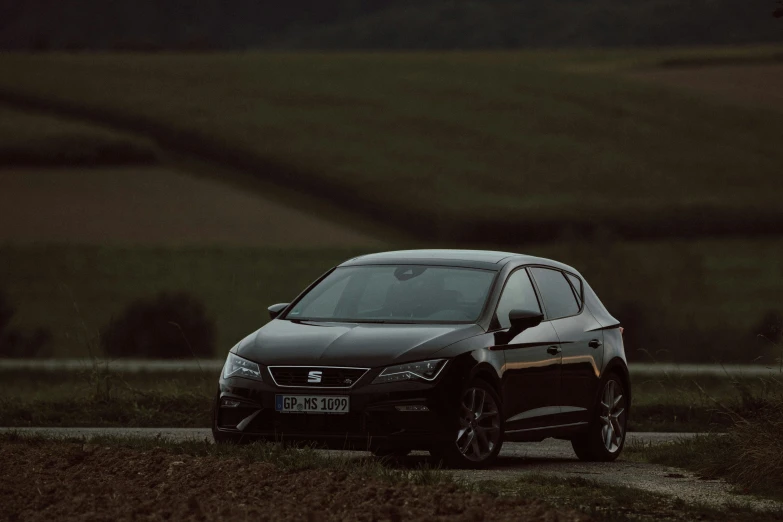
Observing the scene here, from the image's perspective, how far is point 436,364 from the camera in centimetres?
1179

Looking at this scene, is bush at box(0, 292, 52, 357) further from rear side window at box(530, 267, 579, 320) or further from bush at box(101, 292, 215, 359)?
rear side window at box(530, 267, 579, 320)

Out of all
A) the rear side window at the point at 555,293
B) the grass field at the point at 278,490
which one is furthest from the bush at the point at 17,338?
the grass field at the point at 278,490

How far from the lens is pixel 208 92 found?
308ft

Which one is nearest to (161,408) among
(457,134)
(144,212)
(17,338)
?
(17,338)

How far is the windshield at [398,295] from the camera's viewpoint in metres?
12.8

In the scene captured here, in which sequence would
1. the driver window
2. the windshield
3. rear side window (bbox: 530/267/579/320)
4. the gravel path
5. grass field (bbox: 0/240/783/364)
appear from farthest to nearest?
grass field (bbox: 0/240/783/364) → rear side window (bbox: 530/267/579/320) → the driver window → the windshield → the gravel path

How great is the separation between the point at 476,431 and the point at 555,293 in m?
2.27

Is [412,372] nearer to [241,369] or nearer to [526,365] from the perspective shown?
[241,369]

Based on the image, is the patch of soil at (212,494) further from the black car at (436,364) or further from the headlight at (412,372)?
the headlight at (412,372)

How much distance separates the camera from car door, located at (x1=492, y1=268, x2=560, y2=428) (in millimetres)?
Answer: 12609

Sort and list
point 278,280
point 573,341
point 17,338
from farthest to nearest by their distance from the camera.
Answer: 1. point 278,280
2. point 17,338
3. point 573,341

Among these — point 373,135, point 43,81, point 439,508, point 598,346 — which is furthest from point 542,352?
point 43,81

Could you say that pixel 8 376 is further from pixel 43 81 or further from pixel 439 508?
pixel 43 81

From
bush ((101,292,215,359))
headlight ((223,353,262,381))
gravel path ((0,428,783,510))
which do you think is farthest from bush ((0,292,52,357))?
headlight ((223,353,262,381))
